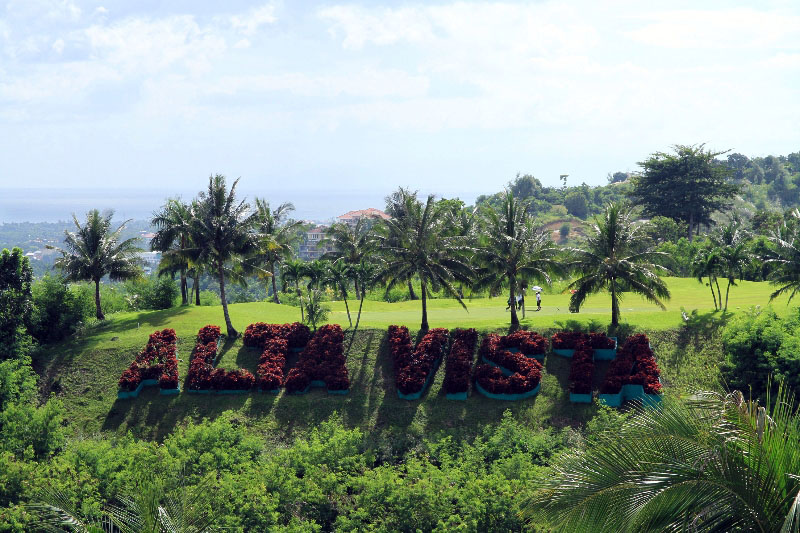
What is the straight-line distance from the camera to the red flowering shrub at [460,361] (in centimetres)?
3177

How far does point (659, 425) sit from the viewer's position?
934 cm

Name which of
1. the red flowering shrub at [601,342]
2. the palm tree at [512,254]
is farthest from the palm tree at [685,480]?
the palm tree at [512,254]

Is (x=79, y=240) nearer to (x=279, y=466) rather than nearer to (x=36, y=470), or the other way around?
(x=36, y=470)

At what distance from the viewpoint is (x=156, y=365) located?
3441 centimetres

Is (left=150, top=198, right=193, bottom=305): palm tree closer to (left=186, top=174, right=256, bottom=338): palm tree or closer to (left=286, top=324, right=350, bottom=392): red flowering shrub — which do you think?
(left=186, top=174, right=256, bottom=338): palm tree

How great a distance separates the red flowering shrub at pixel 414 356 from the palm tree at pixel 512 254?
4340 mm

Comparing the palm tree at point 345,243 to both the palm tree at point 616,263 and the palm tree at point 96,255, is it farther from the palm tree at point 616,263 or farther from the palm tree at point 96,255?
the palm tree at point 616,263

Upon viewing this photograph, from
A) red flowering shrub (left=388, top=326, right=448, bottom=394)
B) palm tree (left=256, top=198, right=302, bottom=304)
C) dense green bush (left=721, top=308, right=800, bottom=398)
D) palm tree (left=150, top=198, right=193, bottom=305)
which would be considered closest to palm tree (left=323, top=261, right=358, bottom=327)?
red flowering shrub (left=388, top=326, right=448, bottom=394)

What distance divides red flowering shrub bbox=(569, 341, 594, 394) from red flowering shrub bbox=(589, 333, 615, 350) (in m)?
0.33

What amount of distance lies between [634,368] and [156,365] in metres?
25.5

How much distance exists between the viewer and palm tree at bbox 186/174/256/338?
121 ft

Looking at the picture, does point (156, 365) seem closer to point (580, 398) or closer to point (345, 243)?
point (580, 398)

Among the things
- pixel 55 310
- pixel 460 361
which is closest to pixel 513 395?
pixel 460 361

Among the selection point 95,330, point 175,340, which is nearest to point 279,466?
point 175,340
